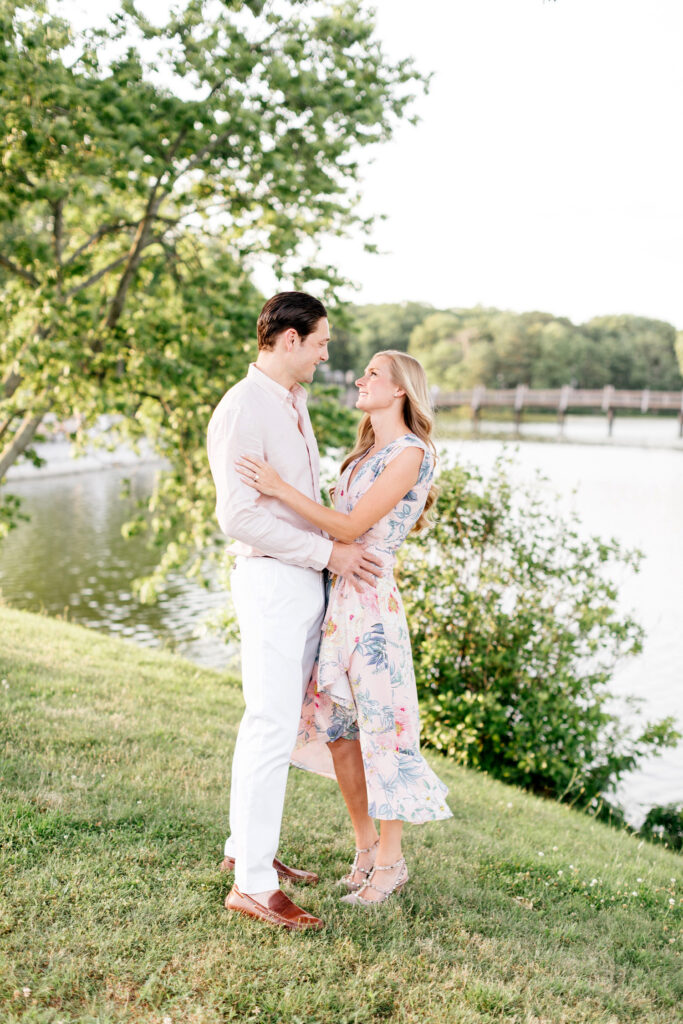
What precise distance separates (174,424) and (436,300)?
78.3 meters

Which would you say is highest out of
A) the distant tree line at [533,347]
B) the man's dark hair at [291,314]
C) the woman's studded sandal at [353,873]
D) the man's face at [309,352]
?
the distant tree line at [533,347]

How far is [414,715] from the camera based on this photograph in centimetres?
354

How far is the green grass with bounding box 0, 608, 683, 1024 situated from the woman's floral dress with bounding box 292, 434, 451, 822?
0.47m

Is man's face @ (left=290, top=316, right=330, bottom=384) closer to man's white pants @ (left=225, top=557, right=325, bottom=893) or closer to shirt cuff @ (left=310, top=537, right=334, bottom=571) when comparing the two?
shirt cuff @ (left=310, top=537, right=334, bottom=571)

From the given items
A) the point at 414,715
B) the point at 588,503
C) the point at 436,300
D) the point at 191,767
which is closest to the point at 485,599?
the point at 191,767

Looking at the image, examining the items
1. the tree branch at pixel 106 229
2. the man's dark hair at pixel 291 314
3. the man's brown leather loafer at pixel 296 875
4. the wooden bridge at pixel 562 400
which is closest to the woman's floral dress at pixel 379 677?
the man's brown leather loafer at pixel 296 875

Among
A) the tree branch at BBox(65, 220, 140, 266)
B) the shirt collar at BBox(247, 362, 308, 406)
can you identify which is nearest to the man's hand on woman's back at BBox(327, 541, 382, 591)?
the shirt collar at BBox(247, 362, 308, 406)

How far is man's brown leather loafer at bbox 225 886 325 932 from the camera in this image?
10.1ft

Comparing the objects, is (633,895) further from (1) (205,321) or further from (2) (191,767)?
(1) (205,321)

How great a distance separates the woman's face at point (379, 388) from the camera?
3.52m

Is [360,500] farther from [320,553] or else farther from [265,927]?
[265,927]

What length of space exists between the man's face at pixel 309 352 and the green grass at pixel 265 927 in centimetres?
208

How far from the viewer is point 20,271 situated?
943 cm

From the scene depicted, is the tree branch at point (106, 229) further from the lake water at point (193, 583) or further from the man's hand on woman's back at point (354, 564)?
the man's hand on woman's back at point (354, 564)
